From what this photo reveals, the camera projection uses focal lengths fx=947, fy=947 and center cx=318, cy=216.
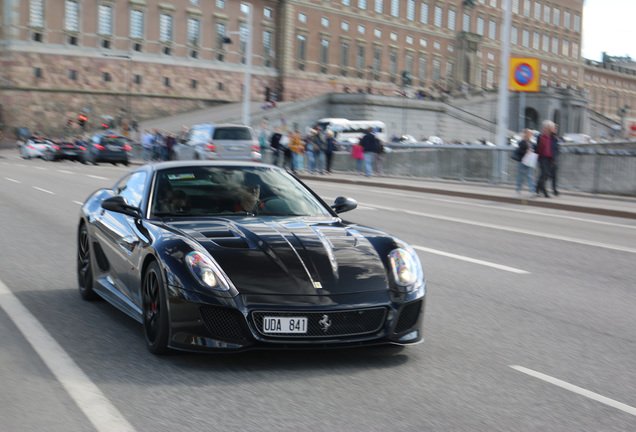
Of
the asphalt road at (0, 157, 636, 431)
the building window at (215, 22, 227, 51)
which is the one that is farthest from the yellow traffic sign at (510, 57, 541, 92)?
the building window at (215, 22, 227, 51)

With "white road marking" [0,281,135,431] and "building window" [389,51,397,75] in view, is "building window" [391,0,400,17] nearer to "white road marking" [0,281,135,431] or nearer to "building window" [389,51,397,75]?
"building window" [389,51,397,75]

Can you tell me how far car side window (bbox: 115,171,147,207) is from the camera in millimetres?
6992

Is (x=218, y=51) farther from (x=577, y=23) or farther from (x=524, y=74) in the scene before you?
(x=577, y=23)

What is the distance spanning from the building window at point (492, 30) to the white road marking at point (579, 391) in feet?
342

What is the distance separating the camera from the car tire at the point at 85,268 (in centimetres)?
769

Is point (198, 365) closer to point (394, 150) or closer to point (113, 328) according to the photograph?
point (113, 328)

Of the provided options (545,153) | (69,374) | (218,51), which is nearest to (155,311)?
(69,374)

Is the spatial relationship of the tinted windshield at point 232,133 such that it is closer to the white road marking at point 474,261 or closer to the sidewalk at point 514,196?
the sidewalk at point 514,196

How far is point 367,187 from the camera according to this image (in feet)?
92.5

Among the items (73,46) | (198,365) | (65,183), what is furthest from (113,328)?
(73,46)

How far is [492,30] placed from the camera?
106500 millimetres

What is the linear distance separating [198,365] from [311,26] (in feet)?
263

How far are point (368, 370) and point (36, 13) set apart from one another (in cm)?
6587

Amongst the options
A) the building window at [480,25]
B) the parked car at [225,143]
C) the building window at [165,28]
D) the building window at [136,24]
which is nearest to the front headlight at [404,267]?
the parked car at [225,143]
